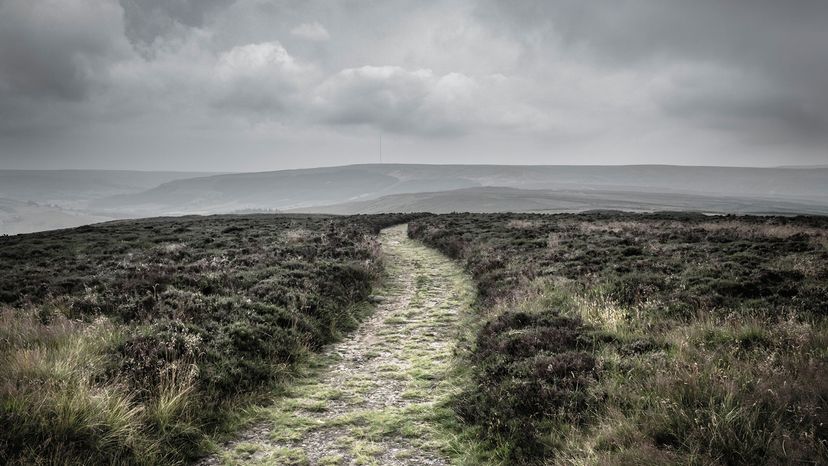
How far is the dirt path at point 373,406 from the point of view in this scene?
5.62 m

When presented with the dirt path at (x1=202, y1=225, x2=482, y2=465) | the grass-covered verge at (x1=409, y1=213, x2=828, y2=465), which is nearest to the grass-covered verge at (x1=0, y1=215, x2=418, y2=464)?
the dirt path at (x1=202, y1=225, x2=482, y2=465)

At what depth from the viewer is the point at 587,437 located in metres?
5.05

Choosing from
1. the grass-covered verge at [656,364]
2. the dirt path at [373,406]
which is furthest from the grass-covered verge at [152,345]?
the grass-covered verge at [656,364]

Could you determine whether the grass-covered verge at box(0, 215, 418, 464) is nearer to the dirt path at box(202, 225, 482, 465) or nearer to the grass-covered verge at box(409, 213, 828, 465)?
the dirt path at box(202, 225, 482, 465)

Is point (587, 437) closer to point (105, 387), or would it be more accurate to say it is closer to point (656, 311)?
point (656, 311)

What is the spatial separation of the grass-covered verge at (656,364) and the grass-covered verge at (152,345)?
398cm

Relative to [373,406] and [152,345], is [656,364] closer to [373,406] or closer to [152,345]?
[373,406]

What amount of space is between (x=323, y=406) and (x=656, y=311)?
751 centimetres

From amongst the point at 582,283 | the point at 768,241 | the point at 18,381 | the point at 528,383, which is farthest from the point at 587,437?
the point at 768,241

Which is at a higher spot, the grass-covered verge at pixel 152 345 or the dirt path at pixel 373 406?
the grass-covered verge at pixel 152 345

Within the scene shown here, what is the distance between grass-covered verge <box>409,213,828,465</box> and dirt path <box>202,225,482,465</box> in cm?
72

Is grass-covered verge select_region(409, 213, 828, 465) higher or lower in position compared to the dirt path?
higher

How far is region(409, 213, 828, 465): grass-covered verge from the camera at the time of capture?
4.30 metres

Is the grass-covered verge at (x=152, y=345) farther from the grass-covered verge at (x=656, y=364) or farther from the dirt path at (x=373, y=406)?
the grass-covered verge at (x=656, y=364)
